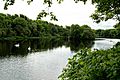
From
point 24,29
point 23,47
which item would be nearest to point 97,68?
point 23,47

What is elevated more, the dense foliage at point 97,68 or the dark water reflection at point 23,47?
the dense foliage at point 97,68

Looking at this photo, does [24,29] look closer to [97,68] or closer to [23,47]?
[23,47]

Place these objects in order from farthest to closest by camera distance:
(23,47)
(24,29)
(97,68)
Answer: (24,29) → (23,47) → (97,68)

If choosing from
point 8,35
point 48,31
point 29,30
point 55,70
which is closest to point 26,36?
point 29,30

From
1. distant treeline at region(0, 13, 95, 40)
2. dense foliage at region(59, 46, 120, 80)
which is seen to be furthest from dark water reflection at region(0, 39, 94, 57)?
dense foliage at region(59, 46, 120, 80)

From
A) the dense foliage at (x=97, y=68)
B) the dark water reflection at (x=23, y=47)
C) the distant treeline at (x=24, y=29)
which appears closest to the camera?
the dense foliage at (x=97, y=68)

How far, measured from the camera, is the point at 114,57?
473 cm

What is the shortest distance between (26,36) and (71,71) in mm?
110637

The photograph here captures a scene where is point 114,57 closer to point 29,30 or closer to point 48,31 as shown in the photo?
point 29,30

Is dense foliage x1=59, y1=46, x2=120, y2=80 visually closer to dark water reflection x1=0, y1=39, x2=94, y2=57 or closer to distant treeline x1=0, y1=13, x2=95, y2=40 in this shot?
dark water reflection x1=0, y1=39, x2=94, y2=57

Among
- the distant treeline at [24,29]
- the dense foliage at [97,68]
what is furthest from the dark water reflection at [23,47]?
the dense foliage at [97,68]

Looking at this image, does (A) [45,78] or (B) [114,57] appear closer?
(B) [114,57]

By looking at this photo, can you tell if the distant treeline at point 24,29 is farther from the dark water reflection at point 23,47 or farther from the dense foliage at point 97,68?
the dense foliage at point 97,68

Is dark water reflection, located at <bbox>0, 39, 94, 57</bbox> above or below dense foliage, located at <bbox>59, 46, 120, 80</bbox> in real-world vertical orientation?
below
